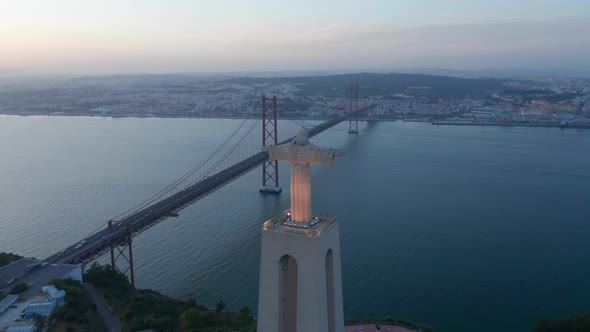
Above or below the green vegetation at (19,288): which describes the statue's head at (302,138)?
above

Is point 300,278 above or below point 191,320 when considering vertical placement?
above

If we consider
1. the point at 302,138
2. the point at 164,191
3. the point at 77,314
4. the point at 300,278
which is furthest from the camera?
the point at 164,191

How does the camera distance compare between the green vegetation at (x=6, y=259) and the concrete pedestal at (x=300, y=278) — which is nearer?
the concrete pedestal at (x=300, y=278)

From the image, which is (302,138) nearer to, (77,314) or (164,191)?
(77,314)

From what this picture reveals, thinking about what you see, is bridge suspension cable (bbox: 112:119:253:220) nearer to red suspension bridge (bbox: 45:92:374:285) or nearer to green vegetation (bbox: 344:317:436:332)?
red suspension bridge (bbox: 45:92:374:285)

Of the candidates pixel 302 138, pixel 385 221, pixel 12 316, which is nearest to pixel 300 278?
pixel 302 138

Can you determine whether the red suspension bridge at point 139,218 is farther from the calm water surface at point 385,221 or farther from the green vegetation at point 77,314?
the green vegetation at point 77,314

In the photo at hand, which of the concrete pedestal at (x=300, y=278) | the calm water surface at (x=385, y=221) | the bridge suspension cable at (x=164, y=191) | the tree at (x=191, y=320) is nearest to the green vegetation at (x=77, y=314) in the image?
the tree at (x=191, y=320)
